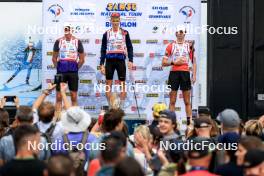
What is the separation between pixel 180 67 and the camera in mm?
10719

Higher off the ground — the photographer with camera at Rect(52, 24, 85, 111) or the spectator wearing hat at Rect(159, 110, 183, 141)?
the photographer with camera at Rect(52, 24, 85, 111)

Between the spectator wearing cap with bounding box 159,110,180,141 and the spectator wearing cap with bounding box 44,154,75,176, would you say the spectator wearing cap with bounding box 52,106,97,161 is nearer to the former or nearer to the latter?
the spectator wearing cap with bounding box 159,110,180,141

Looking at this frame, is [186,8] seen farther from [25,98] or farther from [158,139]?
[158,139]

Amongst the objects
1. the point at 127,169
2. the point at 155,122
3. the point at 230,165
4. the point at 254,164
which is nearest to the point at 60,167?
the point at 127,169

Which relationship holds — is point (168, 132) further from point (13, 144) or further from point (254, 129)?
point (13, 144)

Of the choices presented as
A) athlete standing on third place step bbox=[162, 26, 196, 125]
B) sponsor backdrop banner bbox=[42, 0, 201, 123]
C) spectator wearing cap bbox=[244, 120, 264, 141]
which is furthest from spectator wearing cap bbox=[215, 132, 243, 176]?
sponsor backdrop banner bbox=[42, 0, 201, 123]

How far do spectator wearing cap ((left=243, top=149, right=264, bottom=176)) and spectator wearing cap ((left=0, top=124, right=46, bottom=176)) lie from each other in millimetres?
1483

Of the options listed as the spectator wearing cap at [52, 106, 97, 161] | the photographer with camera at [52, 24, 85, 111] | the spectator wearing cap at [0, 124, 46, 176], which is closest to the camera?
the spectator wearing cap at [0, 124, 46, 176]

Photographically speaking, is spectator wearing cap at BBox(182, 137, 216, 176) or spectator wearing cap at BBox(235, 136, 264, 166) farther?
spectator wearing cap at BBox(235, 136, 264, 166)

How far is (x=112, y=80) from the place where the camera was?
11.1 metres

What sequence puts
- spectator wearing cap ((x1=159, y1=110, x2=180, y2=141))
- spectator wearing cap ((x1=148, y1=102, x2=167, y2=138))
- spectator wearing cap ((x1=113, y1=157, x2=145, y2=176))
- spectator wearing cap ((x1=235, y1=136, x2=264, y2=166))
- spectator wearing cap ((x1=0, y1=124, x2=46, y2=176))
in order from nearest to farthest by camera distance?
spectator wearing cap ((x1=113, y1=157, x2=145, y2=176)) → spectator wearing cap ((x1=0, y1=124, x2=46, y2=176)) → spectator wearing cap ((x1=235, y1=136, x2=264, y2=166)) → spectator wearing cap ((x1=159, y1=110, x2=180, y2=141)) → spectator wearing cap ((x1=148, y1=102, x2=167, y2=138))

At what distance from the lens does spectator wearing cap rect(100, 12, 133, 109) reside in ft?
35.6

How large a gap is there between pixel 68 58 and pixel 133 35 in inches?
49.6

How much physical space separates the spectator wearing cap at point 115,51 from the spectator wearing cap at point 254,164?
647 centimetres
